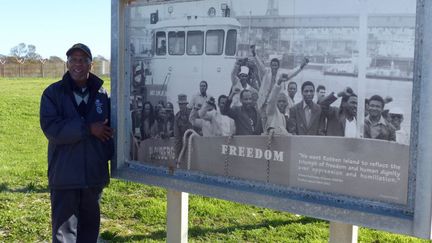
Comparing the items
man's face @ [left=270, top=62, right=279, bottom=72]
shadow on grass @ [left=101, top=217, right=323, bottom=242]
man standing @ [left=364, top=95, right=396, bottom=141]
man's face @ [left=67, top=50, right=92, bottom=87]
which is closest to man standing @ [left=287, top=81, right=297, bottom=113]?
man's face @ [left=270, top=62, right=279, bottom=72]

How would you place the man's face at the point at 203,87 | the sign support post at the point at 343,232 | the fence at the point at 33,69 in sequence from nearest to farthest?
the sign support post at the point at 343,232
the man's face at the point at 203,87
the fence at the point at 33,69

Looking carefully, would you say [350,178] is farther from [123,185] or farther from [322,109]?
[123,185]

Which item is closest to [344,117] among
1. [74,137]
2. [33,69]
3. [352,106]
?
[352,106]

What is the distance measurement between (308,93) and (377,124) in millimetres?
374

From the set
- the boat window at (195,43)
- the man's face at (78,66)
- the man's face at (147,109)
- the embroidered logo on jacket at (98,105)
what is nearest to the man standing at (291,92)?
the boat window at (195,43)

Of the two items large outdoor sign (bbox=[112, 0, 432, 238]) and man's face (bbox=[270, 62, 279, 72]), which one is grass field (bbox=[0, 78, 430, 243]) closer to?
large outdoor sign (bbox=[112, 0, 432, 238])

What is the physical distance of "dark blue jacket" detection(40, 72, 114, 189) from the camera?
375 cm

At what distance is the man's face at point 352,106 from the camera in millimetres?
2598

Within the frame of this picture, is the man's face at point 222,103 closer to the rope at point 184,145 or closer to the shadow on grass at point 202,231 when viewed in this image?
the rope at point 184,145

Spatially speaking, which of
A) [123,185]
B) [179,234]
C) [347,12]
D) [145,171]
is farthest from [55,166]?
[123,185]

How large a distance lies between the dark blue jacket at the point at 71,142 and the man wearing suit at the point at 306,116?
152 cm

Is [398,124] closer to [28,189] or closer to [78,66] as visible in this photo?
[78,66]

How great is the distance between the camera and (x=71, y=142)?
3.76 m

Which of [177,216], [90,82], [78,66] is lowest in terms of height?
[177,216]
